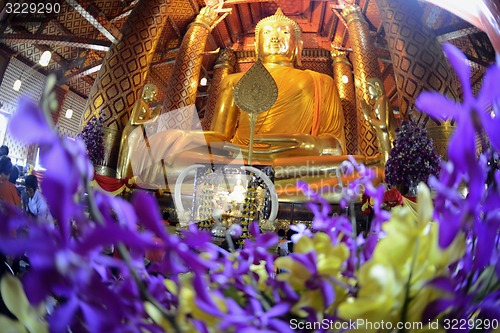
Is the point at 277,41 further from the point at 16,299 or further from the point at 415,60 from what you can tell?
the point at 16,299

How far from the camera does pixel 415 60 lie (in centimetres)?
404

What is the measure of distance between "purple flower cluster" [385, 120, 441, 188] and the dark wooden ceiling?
119 inches

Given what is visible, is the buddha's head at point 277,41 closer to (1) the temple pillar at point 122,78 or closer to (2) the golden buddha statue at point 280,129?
(2) the golden buddha statue at point 280,129

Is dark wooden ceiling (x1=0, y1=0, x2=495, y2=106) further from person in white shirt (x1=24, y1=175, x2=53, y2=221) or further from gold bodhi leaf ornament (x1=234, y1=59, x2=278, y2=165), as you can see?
person in white shirt (x1=24, y1=175, x2=53, y2=221)

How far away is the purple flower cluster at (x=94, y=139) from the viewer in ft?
12.3

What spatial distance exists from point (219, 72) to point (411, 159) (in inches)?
241

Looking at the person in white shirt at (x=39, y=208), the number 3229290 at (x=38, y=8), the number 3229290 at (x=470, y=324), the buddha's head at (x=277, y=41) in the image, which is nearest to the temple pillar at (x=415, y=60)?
the buddha's head at (x=277, y=41)

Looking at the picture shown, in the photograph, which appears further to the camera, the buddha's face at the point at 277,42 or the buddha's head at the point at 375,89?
the buddha's face at the point at 277,42

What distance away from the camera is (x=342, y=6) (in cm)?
701

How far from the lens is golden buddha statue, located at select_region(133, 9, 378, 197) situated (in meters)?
3.76

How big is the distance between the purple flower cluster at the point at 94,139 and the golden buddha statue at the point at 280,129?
416 mm

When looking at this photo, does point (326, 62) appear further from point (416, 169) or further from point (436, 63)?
point (416, 169)

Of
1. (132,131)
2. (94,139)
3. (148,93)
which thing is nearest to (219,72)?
(148,93)

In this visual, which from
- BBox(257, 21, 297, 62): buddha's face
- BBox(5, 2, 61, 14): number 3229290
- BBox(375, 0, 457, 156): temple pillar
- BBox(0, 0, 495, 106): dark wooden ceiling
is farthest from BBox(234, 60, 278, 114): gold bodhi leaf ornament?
BBox(5, 2, 61, 14): number 3229290
